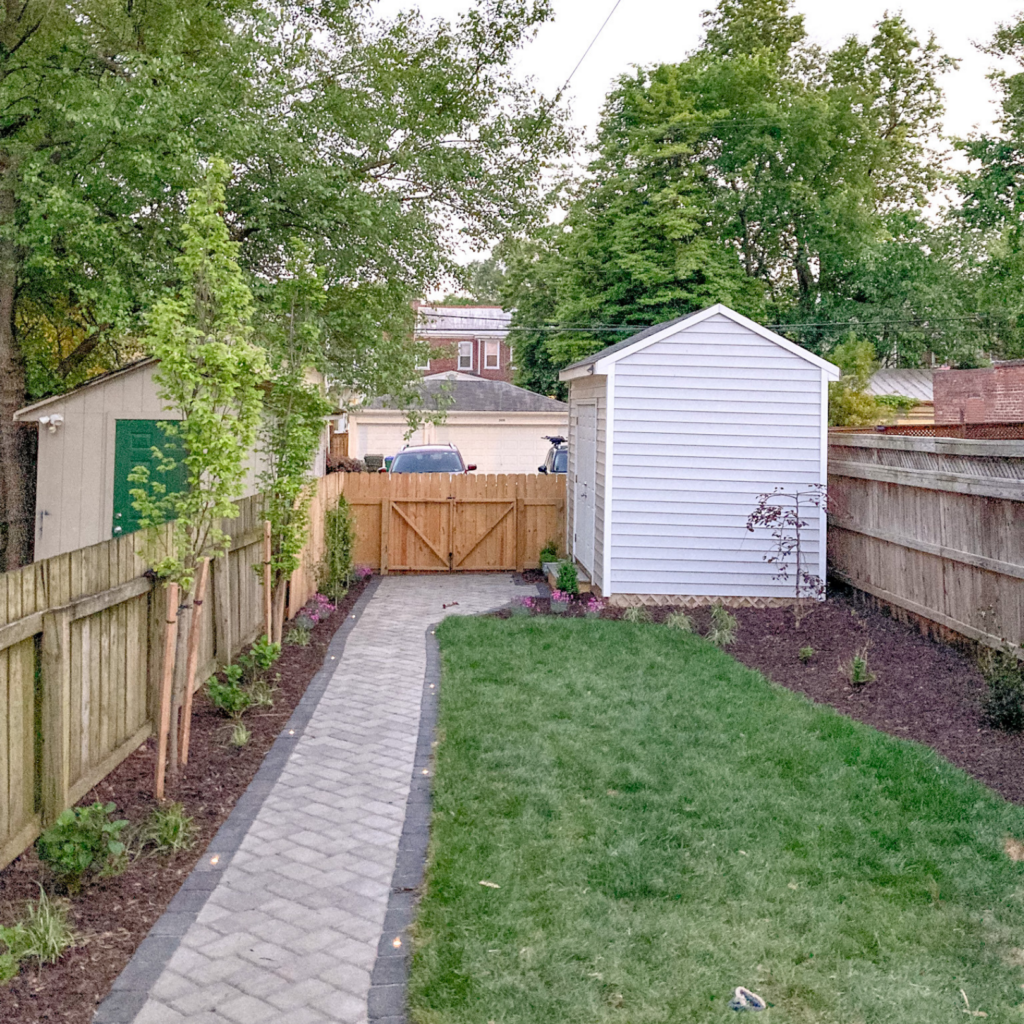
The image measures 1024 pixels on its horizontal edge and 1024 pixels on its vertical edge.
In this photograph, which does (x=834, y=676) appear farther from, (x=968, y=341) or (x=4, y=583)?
(x=968, y=341)

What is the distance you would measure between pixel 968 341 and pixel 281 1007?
A: 113 ft

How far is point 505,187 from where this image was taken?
14414 millimetres

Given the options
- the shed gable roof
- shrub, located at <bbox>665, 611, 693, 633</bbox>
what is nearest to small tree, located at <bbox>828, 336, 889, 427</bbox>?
the shed gable roof

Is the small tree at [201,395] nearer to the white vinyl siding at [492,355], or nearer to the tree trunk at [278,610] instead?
the tree trunk at [278,610]

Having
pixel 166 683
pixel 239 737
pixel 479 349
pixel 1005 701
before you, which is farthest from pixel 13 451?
pixel 479 349

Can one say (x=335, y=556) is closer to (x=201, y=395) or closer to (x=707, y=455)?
(x=707, y=455)

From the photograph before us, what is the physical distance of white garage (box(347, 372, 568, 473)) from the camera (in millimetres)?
31609

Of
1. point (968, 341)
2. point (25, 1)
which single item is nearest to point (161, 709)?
point (25, 1)

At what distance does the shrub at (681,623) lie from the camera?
10.3m

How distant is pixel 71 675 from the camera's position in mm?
4812

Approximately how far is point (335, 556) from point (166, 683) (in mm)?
6841

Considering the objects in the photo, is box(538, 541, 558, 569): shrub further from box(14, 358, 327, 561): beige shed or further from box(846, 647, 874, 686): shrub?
box(846, 647, 874, 686): shrub

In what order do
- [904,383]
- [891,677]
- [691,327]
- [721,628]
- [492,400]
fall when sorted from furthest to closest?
1. [492,400]
2. [904,383]
3. [691,327]
4. [721,628]
5. [891,677]

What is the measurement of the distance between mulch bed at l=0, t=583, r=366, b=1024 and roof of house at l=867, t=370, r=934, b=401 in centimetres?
2761
